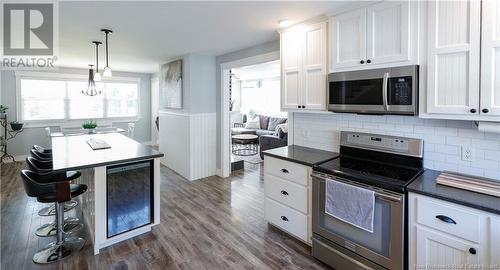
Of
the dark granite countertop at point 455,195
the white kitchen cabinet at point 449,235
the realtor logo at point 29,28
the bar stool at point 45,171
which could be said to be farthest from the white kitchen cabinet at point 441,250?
the realtor logo at point 29,28

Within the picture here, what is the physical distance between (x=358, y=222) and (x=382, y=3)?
6.00 ft

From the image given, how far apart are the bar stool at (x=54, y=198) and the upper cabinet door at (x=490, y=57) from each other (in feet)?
11.3

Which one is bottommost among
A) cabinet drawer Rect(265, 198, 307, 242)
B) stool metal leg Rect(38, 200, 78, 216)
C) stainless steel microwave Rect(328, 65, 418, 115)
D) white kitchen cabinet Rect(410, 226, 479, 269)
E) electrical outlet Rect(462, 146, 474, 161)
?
stool metal leg Rect(38, 200, 78, 216)

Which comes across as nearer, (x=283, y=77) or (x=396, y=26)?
(x=396, y=26)

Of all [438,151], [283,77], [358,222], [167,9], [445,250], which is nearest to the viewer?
[445,250]

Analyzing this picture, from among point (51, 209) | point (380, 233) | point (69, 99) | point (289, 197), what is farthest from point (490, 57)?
point (69, 99)

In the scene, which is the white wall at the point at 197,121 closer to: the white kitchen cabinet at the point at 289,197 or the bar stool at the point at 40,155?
the bar stool at the point at 40,155

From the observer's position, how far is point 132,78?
823 centimetres

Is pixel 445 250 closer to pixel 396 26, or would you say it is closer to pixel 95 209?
pixel 396 26

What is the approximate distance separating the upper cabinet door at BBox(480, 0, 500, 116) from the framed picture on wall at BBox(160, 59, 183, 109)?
14.7ft

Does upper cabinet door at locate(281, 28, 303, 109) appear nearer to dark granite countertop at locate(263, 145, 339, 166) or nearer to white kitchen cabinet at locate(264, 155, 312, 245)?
dark granite countertop at locate(263, 145, 339, 166)

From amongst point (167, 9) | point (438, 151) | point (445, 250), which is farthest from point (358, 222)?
point (167, 9)

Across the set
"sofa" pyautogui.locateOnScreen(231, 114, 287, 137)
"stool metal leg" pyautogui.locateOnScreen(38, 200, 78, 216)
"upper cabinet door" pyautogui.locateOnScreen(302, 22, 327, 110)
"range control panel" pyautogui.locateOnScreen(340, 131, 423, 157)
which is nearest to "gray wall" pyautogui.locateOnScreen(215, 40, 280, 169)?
"upper cabinet door" pyautogui.locateOnScreen(302, 22, 327, 110)

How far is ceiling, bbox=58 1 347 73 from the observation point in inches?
101
